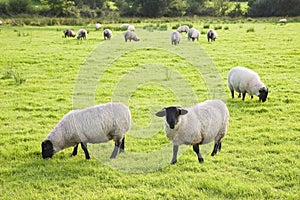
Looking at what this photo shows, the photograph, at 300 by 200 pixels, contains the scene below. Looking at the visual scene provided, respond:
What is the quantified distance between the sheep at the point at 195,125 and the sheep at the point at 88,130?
2.90ft

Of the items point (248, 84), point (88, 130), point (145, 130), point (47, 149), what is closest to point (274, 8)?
point (248, 84)

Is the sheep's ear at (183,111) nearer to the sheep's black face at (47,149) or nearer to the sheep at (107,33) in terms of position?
the sheep's black face at (47,149)

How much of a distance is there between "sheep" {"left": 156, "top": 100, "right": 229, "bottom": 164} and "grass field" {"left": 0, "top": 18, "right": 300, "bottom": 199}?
335 mm

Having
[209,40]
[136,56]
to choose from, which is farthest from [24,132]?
[209,40]

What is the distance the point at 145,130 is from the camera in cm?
724

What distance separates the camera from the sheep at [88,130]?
572cm

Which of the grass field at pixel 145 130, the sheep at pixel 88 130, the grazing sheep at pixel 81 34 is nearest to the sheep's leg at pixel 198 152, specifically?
the grass field at pixel 145 130

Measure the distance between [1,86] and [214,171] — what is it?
859cm

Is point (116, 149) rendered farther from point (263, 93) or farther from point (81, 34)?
point (81, 34)

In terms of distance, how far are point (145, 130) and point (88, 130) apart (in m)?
1.81

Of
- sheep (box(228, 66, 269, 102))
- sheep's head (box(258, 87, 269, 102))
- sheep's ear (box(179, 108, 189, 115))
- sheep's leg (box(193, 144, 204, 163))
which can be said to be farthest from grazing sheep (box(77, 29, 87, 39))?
sheep's ear (box(179, 108, 189, 115))

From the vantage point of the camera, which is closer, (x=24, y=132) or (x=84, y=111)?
(x=84, y=111)

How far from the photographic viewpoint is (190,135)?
5.43m

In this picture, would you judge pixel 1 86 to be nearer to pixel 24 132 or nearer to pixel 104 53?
pixel 24 132
